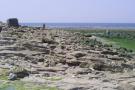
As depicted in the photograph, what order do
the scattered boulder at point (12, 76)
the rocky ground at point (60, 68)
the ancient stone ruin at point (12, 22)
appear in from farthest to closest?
the ancient stone ruin at point (12, 22) < the scattered boulder at point (12, 76) < the rocky ground at point (60, 68)

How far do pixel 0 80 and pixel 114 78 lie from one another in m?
4.32

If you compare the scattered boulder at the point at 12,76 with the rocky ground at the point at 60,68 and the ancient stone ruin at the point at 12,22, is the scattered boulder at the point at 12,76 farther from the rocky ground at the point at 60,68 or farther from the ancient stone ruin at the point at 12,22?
the ancient stone ruin at the point at 12,22

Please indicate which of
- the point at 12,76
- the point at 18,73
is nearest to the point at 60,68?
the point at 18,73

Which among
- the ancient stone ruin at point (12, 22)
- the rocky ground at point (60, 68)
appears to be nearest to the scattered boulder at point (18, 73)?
the rocky ground at point (60, 68)

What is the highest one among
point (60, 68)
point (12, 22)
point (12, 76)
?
point (12, 76)

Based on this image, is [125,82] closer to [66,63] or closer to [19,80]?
[19,80]

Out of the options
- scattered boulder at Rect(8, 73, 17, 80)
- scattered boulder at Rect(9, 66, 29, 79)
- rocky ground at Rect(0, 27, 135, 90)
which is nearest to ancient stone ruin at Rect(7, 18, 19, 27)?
rocky ground at Rect(0, 27, 135, 90)

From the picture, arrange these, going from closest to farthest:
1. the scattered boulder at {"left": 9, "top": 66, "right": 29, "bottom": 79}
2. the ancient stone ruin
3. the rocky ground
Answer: the rocky ground → the scattered boulder at {"left": 9, "top": 66, "right": 29, "bottom": 79} → the ancient stone ruin

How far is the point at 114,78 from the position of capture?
18.2 metres

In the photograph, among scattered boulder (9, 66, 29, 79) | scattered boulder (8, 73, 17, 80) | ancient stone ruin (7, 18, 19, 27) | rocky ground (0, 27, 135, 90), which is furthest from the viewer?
ancient stone ruin (7, 18, 19, 27)

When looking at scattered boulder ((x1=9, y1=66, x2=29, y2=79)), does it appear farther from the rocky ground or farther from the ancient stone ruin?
the ancient stone ruin

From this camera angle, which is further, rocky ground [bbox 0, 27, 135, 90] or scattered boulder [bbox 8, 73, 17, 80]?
scattered boulder [bbox 8, 73, 17, 80]

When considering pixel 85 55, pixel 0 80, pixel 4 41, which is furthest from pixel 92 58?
pixel 0 80

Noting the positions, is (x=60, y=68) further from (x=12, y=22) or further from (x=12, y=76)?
(x=12, y=22)
